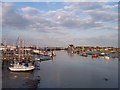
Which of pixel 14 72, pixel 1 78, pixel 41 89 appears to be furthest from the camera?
pixel 14 72

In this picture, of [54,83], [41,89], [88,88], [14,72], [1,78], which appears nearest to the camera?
[41,89]

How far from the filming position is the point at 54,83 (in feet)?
75.6

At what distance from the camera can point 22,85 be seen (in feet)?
70.1

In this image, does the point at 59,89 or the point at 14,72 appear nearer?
the point at 59,89

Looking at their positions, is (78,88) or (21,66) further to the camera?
(21,66)

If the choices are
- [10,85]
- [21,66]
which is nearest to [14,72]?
[21,66]

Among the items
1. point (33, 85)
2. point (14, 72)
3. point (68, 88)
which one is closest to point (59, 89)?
point (68, 88)

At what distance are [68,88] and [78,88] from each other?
2.97ft

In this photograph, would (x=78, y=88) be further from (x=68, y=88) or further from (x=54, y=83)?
(x=54, y=83)

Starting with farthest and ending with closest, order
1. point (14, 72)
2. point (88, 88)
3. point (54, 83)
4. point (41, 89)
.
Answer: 1. point (14, 72)
2. point (54, 83)
3. point (88, 88)
4. point (41, 89)

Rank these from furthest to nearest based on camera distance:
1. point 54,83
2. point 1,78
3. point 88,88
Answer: point 1,78, point 54,83, point 88,88

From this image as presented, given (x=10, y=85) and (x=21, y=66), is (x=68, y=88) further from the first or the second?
(x=21, y=66)

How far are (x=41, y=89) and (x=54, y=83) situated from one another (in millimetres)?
3300

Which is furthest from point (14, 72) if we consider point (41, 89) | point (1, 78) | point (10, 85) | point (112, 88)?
point (112, 88)
